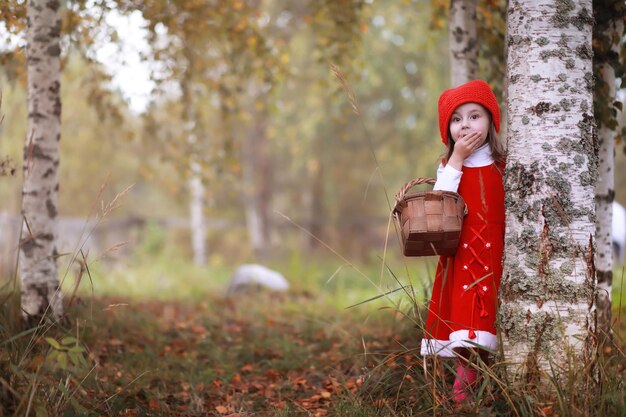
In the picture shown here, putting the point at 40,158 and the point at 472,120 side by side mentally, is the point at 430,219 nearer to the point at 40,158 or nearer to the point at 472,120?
the point at 472,120

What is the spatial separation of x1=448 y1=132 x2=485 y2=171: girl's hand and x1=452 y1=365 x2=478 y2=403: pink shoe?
0.95m

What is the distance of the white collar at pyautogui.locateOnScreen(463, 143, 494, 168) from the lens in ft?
9.78

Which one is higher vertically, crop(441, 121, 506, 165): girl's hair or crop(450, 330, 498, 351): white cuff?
crop(441, 121, 506, 165): girl's hair

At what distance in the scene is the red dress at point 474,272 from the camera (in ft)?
9.15

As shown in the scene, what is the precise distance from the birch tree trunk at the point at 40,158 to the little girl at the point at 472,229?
2.71 meters

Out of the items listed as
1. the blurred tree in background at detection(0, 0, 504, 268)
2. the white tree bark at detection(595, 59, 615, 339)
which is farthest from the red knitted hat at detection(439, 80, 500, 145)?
the white tree bark at detection(595, 59, 615, 339)

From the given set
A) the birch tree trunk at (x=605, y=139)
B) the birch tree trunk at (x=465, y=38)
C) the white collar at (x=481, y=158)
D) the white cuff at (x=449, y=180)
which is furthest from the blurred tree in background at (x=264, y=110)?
the birch tree trunk at (x=605, y=139)

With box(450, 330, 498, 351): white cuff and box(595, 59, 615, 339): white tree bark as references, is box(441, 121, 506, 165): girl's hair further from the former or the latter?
box(595, 59, 615, 339): white tree bark

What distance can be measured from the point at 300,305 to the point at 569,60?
15.7 feet

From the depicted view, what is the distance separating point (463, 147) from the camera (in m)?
2.86

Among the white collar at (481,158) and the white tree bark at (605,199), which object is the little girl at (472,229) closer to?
the white collar at (481,158)

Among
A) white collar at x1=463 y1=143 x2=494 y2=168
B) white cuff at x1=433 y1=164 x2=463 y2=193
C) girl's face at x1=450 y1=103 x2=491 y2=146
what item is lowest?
white cuff at x1=433 y1=164 x2=463 y2=193

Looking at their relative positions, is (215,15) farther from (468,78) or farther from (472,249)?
(472,249)

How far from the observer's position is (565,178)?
256 centimetres
